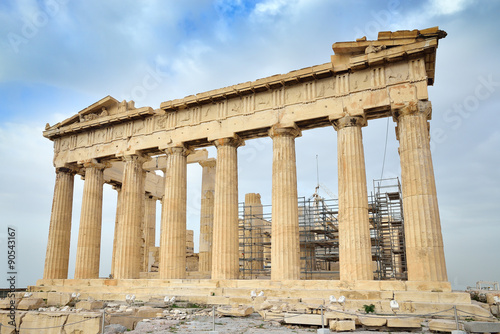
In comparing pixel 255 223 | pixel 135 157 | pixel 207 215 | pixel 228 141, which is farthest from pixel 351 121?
pixel 255 223

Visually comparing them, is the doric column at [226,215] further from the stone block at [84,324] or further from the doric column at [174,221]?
the stone block at [84,324]

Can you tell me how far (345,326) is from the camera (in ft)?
37.7

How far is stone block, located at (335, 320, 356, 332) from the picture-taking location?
11441mm

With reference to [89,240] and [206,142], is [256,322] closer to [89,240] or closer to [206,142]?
[206,142]

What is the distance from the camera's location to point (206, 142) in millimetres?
23484

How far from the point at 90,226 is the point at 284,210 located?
1302cm

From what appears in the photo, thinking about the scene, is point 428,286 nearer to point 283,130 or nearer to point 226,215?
point 283,130

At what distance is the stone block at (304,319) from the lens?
39.7 ft

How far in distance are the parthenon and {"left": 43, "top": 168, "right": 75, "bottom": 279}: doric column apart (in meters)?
0.06

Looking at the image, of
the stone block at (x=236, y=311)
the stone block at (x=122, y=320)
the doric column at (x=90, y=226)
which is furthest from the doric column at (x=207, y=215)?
the stone block at (x=122, y=320)

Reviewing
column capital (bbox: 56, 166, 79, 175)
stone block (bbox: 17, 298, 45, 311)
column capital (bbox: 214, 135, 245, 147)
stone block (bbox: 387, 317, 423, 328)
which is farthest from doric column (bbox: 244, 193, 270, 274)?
stone block (bbox: 387, 317, 423, 328)

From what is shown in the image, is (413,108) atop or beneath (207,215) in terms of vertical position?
atop

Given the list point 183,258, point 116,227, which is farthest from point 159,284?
point 116,227

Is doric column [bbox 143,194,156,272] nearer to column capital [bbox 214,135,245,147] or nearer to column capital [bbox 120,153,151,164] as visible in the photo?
column capital [bbox 120,153,151,164]
